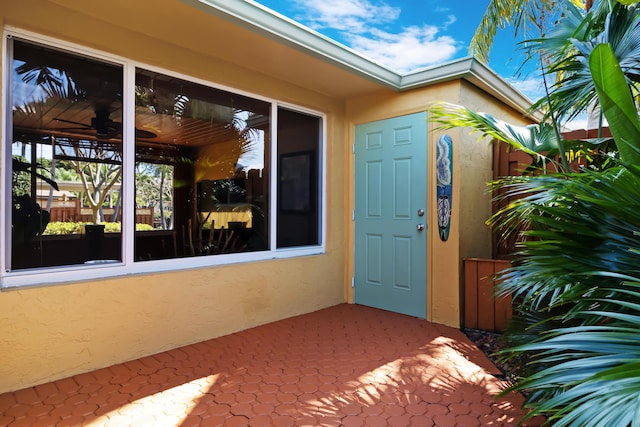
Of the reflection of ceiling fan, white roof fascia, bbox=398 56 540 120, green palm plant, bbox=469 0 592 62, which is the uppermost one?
green palm plant, bbox=469 0 592 62

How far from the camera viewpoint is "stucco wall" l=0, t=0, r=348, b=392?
90.9 inches

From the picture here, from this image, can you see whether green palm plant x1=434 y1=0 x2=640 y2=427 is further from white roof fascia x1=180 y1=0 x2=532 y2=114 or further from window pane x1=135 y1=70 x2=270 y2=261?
window pane x1=135 y1=70 x2=270 y2=261

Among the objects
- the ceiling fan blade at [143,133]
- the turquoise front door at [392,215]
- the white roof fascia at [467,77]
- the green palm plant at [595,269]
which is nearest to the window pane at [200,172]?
the ceiling fan blade at [143,133]

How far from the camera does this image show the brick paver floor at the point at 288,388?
6.53 feet

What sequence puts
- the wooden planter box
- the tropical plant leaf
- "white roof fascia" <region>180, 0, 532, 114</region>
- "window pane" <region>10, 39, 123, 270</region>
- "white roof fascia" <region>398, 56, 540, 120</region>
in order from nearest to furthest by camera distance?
the tropical plant leaf → "window pane" <region>10, 39, 123, 270</region> → "white roof fascia" <region>180, 0, 532, 114</region> → the wooden planter box → "white roof fascia" <region>398, 56, 540, 120</region>

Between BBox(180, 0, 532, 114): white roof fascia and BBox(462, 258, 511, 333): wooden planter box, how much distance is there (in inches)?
72.9

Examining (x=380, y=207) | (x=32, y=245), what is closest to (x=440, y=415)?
(x=380, y=207)

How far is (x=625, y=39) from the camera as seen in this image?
180 cm

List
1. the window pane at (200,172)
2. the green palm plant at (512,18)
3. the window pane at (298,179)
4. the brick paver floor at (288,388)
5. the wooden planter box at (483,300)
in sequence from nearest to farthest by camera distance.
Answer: the brick paver floor at (288,388) → the window pane at (200,172) → the wooden planter box at (483,300) → the window pane at (298,179) → the green palm plant at (512,18)

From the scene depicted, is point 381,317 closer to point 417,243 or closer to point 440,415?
point 417,243

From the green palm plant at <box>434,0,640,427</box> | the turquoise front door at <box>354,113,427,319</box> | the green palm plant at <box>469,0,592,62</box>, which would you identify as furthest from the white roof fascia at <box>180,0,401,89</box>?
the green palm plant at <box>469,0,592,62</box>

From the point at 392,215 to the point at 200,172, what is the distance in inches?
95.3

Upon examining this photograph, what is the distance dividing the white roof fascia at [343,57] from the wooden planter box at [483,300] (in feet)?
6.08

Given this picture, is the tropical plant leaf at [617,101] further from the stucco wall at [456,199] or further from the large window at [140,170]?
the large window at [140,170]
